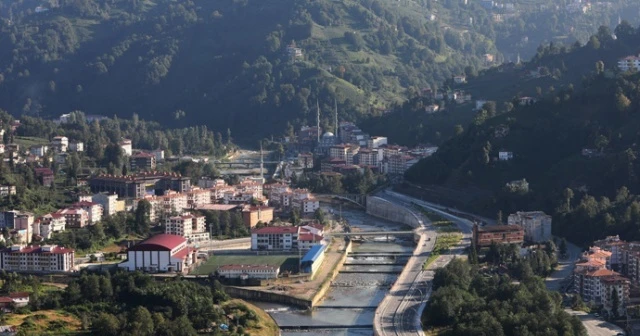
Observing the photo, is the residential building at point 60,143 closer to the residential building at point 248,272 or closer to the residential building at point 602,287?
the residential building at point 248,272

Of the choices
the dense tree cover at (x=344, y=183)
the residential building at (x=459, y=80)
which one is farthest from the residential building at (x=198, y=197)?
→ the residential building at (x=459, y=80)

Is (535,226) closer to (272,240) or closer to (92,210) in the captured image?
(272,240)

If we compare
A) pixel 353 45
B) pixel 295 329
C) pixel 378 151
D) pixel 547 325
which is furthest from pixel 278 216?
pixel 353 45

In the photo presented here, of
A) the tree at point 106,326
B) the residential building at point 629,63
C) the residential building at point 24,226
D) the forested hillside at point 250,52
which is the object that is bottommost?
the tree at point 106,326

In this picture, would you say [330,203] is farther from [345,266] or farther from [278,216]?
[345,266]

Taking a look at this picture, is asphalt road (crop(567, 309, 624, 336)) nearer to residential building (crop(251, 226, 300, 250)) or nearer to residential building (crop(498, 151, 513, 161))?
residential building (crop(251, 226, 300, 250))

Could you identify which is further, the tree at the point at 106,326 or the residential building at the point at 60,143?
the residential building at the point at 60,143
